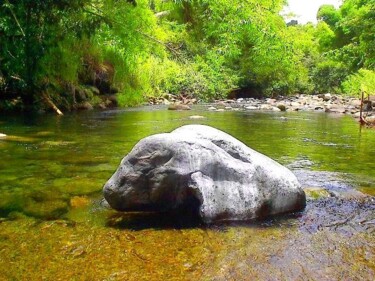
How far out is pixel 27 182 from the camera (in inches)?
179

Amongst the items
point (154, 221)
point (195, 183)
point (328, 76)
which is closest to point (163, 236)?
point (154, 221)

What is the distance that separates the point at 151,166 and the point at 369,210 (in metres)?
2.13

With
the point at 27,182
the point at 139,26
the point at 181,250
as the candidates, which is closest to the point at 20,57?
the point at 27,182

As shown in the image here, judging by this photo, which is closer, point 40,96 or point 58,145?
point 58,145

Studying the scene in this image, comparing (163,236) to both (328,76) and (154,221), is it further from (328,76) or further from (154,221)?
(328,76)

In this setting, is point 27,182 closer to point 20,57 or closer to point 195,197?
point 195,197

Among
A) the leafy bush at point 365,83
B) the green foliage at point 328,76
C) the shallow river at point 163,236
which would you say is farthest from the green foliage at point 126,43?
the green foliage at point 328,76

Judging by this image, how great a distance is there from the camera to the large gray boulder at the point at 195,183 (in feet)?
11.4

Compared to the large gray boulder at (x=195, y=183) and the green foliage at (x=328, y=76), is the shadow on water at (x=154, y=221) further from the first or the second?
the green foliage at (x=328, y=76)

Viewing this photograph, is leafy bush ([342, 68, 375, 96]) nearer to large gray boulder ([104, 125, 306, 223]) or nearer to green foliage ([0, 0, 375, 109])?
green foliage ([0, 0, 375, 109])

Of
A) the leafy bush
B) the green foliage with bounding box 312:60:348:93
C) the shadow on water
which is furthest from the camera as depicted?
the green foliage with bounding box 312:60:348:93

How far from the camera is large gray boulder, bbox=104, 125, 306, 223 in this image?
11.4 ft

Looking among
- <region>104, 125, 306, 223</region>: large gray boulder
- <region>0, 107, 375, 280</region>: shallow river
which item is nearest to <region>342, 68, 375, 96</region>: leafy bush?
<region>0, 107, 375, 280</region>: shallow river

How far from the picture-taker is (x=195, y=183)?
3430 mm
